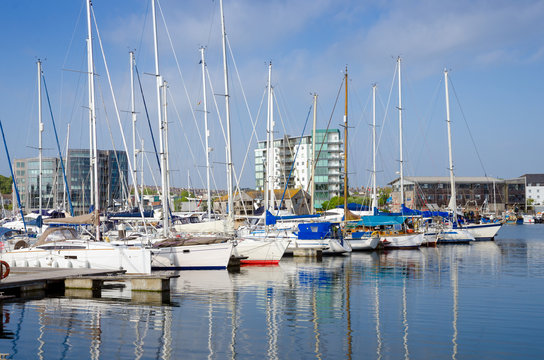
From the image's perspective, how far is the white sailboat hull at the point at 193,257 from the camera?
34125mm

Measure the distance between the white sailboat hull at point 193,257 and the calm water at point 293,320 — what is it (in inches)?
69.6

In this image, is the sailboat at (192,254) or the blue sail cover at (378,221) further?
the blue sail cover at (378,221)

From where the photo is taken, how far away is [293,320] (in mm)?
19625

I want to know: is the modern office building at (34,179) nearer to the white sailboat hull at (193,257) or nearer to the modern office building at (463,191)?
the modern office building at (463,191)

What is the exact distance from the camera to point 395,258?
46.6 meters

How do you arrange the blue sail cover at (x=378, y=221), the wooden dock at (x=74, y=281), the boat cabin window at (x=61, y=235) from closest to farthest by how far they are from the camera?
the wooden dock at (x=74, y=281) → the boat cabin window at (x=61, y=235) → the blue sail cover at (x=378, y=221)

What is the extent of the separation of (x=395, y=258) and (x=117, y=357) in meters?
34.7

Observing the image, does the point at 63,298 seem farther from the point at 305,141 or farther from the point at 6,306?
the point at 305,141

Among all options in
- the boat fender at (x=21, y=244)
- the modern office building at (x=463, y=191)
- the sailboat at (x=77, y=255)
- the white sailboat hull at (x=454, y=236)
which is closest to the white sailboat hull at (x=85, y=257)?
the sailboat at (x=77, y=255)

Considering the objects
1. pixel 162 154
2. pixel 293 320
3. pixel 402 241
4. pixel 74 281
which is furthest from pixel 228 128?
pixel 402 241

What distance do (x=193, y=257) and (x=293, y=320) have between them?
1557cm

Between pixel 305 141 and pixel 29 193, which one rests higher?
pixel 305 141

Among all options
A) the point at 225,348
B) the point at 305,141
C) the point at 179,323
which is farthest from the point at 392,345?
the point at 305,141

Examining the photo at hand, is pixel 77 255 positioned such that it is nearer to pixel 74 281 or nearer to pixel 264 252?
pixel 74 281
